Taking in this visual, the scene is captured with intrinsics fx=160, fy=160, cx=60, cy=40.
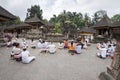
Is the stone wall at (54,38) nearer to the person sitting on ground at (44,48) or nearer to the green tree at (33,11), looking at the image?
the person sitting on ground at (44,48)

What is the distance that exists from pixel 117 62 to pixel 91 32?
3192 centimetres

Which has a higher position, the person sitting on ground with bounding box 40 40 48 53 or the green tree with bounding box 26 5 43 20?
the green tree with bounding box 26 5 43 20

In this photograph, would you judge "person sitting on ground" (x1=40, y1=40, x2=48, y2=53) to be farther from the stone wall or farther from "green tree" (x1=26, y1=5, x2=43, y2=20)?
"green tree" (x1=26, y1=5, x2=43, y2=20)

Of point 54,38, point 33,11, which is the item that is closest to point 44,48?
point 54,38

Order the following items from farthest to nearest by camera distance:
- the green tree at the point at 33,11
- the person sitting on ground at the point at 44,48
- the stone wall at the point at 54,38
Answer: the green tree at the point at 33,11, the stone wall at the point at 54,38, the person sitting on ground at the point at 44,48

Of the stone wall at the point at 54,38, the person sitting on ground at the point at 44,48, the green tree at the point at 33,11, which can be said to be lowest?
the person sitting on ground at the point at 44,48

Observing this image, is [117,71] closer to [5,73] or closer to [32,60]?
[5,73]

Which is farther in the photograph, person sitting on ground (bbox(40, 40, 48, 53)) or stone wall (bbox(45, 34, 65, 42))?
stone wall (bbox(45, 34, 65, 42))

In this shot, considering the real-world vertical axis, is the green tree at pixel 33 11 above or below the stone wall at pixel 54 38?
above

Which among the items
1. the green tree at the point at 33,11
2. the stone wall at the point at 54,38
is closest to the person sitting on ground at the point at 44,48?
the stone wall at the point at 54,38

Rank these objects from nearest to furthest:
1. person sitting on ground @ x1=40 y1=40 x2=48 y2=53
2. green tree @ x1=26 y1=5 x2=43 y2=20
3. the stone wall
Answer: person sitting on ground @ x1=40 y1=40 x2=48 y2=53 → the stone wall → green tree @ x1=26 y1=5 x2=43 y2=20

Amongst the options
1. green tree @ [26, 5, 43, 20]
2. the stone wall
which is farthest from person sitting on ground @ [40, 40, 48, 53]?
green tree @ [26, 5, 43, 20]

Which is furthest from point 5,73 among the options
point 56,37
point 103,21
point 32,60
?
point 103,21

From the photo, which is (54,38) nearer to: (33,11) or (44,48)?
(44,48)
